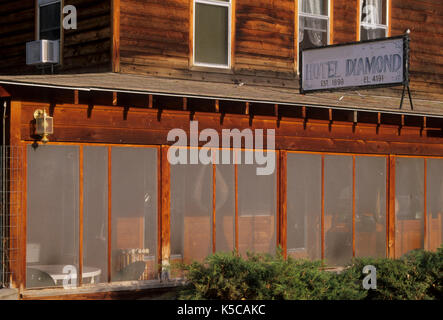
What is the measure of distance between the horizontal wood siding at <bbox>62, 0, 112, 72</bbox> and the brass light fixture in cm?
279

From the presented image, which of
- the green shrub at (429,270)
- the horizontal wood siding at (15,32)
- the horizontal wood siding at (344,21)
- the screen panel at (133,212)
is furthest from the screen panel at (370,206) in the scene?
the horizontal wood siding at (15,32)

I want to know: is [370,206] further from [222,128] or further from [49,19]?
[49,19]

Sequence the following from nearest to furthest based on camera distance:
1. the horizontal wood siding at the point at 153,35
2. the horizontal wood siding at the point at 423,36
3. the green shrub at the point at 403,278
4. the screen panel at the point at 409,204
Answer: the green shrub at the point at 403,278
the horizontal wood siding at the point at 153,35
the screen panel at the point at 409,204
the horizontal wood siding at the point at 423,36

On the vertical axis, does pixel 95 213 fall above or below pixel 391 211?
above

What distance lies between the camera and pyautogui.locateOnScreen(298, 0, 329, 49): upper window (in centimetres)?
1894

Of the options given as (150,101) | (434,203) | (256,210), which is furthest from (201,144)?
(434,203)

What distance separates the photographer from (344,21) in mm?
19688

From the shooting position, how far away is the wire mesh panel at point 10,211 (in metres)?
13.3

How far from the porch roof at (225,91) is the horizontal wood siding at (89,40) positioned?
707 millimetres

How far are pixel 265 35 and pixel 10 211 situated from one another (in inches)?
298

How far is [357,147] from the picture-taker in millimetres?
17781

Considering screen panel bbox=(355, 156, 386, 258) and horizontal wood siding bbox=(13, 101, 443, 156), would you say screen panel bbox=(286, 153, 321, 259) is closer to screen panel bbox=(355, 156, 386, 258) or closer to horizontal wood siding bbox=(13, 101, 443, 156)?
horizontal wood siding bbox=(13, 101, 443, 156)

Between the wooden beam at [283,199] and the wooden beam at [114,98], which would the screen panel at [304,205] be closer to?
the wooden beam at [283,199]
